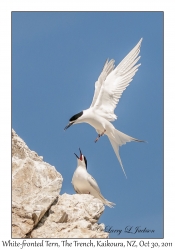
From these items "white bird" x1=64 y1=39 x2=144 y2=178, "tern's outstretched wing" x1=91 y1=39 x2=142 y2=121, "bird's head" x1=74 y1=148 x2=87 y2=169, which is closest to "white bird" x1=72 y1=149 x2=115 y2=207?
"bird's head" x1=74 y1=148 x2=87 y2=169

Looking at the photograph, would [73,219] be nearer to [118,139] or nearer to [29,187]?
[29,187]

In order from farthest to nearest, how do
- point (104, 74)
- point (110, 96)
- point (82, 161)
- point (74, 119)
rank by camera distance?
point (110, 96), point (104, 74), point (74, 119), point (82, 161)

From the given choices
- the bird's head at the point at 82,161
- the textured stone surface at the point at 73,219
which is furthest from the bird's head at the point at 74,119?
the textured stone surface at the point at 73,219

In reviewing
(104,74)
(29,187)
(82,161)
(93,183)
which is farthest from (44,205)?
(104,74)

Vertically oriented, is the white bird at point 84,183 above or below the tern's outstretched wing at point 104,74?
below

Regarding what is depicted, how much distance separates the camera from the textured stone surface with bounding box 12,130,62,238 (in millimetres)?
11383

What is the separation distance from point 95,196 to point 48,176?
1352mm

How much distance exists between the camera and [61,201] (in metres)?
12.2

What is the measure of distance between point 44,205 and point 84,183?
70.1 inches

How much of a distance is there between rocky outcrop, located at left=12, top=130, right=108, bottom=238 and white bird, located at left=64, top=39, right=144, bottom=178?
3322 millimetres

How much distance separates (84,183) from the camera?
1338cm

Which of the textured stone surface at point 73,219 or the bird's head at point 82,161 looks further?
the bird's head at point 82,161

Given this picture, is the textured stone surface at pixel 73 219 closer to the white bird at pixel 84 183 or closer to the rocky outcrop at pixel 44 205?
the rocky outcrop at pixel 44 205

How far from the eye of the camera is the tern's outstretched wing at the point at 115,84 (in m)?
15.9
